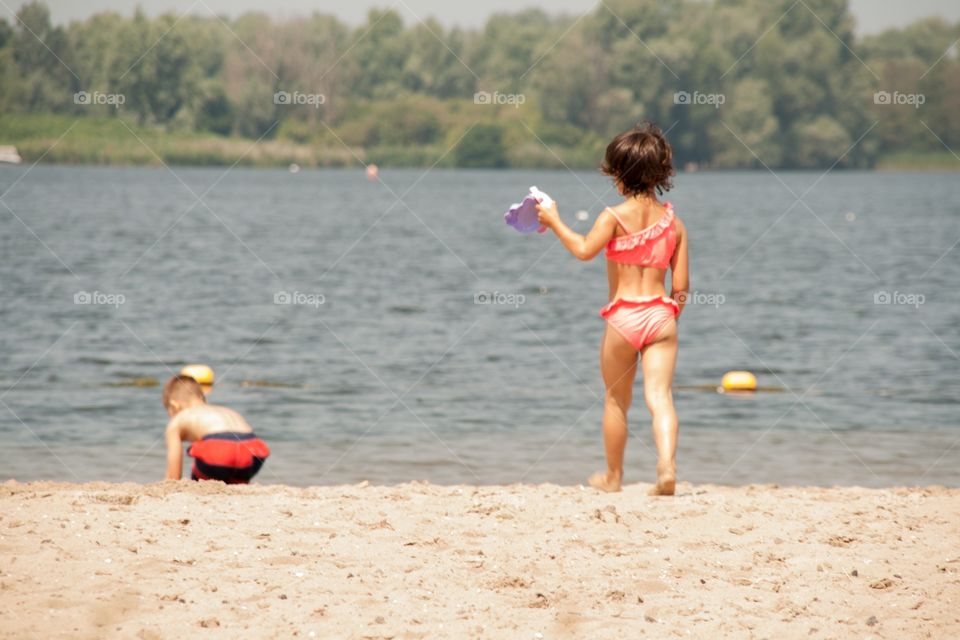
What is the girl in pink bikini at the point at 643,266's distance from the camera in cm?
662

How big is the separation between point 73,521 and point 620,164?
320 cm

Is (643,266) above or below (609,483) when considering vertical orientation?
above

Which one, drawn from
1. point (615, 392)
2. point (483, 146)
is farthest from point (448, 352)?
point (483, 146)

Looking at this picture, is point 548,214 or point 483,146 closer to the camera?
point 548,214

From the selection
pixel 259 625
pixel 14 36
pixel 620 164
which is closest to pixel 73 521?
pixel 259 625

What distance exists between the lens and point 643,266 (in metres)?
6.69

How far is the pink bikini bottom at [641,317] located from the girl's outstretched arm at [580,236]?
1.12 ft

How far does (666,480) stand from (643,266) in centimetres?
112

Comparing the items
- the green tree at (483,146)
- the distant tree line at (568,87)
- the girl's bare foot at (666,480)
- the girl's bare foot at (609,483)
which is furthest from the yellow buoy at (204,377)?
the green tree at (483,146)

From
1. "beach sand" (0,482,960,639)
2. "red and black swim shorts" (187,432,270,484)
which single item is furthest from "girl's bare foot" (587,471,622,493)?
"red and black swim shorts" (187,432,270,484)

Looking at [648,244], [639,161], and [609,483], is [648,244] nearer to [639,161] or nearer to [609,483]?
[639,161]

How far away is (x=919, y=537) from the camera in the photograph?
5.89 m

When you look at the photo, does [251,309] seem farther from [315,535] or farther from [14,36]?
[14,36]

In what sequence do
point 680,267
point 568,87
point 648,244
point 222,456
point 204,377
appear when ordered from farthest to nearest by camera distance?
point 568,87 < point 204,377 < point 222,456 < point 680,267 < point 648,244
